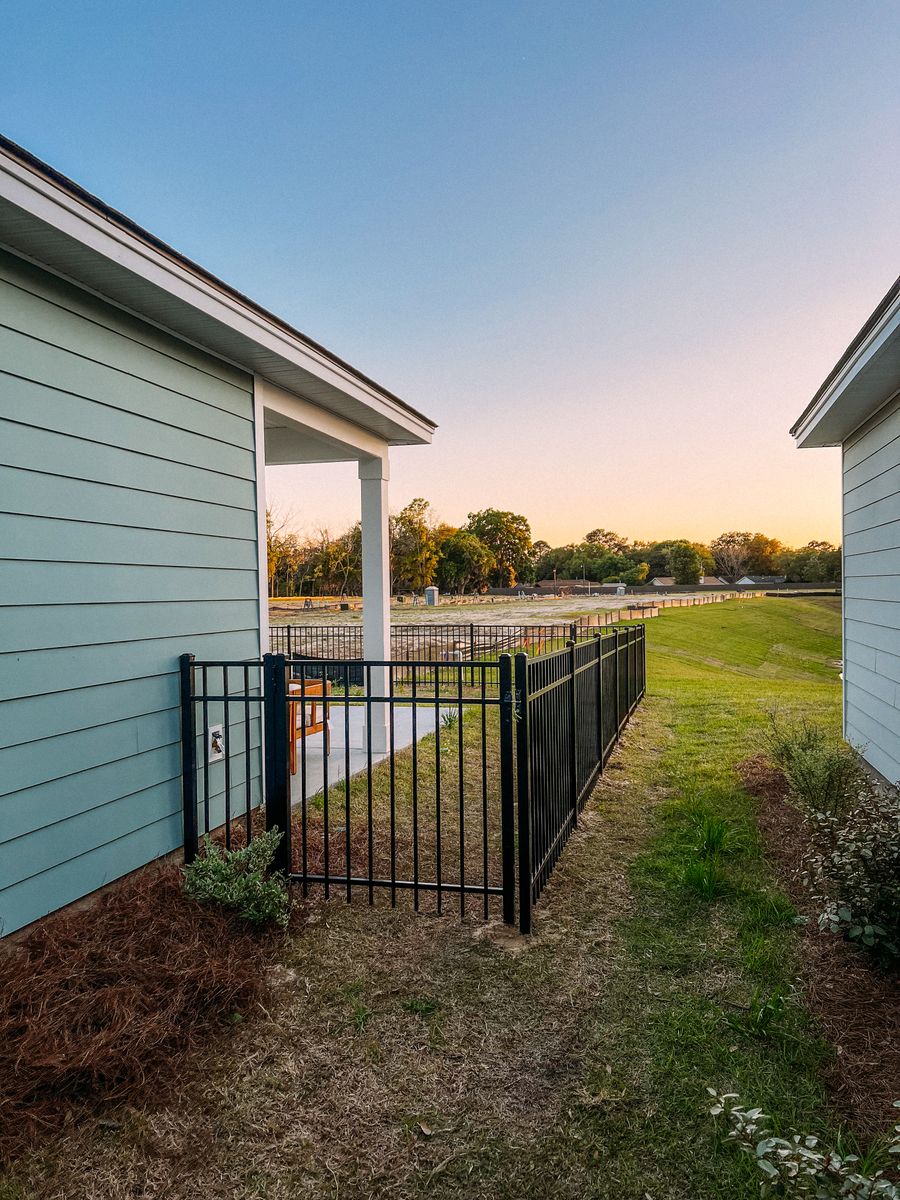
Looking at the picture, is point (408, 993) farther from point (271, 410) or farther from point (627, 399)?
point (627, 399)

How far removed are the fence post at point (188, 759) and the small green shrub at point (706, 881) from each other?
2.70 metres

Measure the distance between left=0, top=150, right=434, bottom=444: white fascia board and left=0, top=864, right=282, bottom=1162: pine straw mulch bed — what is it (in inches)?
110

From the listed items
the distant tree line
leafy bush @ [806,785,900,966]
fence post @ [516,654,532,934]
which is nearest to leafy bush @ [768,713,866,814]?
leafy bush @ [806,785,900,966]

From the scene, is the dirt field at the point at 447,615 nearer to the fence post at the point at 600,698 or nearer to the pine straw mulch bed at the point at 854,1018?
the fence post at the point at 600,698

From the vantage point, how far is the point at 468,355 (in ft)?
53.5

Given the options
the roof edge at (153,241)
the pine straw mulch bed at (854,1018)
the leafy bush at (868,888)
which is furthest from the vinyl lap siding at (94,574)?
the leafy bush at (868,888)

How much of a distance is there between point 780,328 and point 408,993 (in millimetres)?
12388

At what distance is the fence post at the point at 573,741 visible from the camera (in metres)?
4.58

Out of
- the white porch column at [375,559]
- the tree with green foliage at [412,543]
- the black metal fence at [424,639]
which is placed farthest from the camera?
the tree with green foliage at [412,543]

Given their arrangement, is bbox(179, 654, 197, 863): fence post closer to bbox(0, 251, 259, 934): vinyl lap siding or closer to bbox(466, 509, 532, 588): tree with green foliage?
bbox(0, 251, 259, 934): vinyl lap siding

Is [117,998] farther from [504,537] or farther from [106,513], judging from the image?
[504,537]

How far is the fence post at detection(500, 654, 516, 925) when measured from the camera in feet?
10.3

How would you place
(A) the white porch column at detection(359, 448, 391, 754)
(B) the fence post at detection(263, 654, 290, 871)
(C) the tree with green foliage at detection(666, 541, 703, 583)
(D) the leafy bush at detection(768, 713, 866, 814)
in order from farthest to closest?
(C) the tree with green foliage at detection(666, 541, 703, 583), (A) the white porch column at detection(359, 448, 391, 754), (D) the leafy bush at detection(768, 713, 866, 814), (B) the fence post at detection(263, 654, 290, 871)

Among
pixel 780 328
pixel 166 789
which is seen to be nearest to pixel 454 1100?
pixel 166 789
